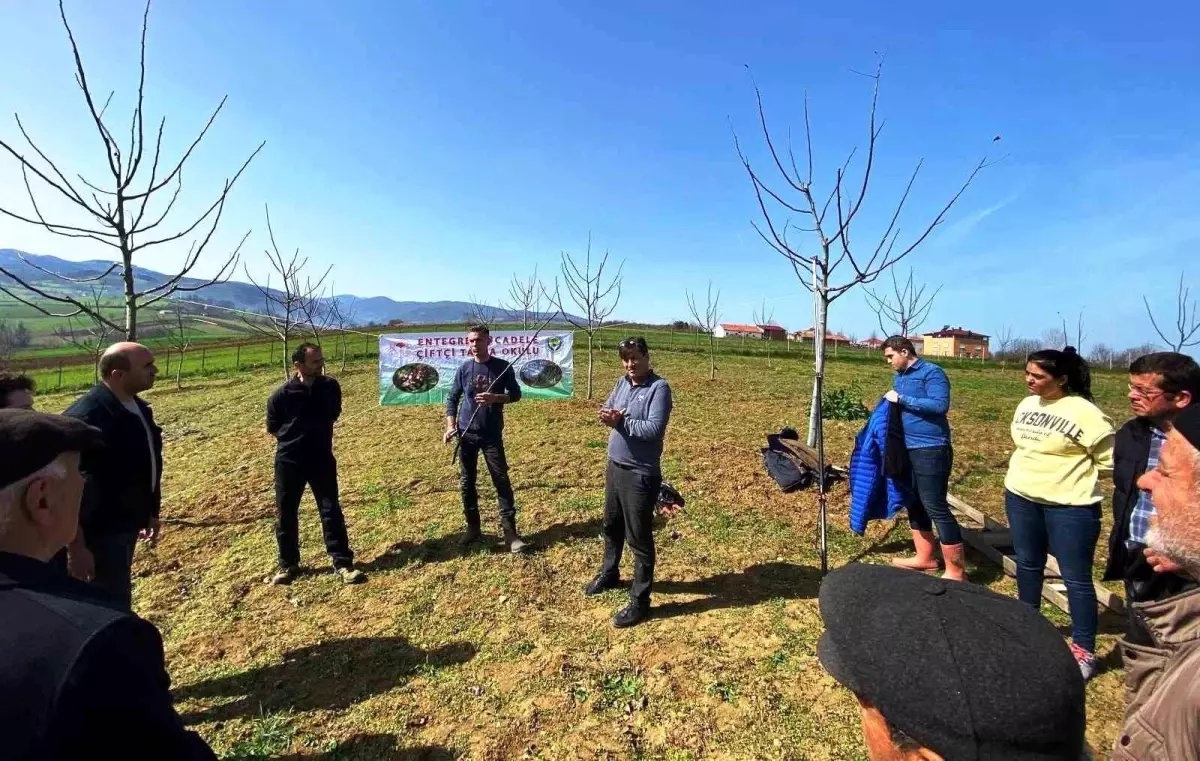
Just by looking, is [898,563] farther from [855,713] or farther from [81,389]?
[81,389]

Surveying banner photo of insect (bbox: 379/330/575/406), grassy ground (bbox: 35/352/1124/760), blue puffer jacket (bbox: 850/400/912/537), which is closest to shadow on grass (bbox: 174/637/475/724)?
grassy ground (bbox: 35/352/1124/760)

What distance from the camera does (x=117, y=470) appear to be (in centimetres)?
296

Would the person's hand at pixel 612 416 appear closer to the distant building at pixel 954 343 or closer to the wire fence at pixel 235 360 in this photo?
the wire fence at pixel 235 360

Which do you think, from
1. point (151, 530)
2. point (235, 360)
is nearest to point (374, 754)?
point (151, 530)

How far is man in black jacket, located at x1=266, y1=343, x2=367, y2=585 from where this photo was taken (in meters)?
4.28

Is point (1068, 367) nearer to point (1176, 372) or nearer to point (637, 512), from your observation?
point (1176, 372)

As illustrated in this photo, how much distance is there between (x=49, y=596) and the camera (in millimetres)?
977

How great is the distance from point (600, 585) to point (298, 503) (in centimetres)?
252

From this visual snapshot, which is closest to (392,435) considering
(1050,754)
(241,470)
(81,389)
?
(241,470)

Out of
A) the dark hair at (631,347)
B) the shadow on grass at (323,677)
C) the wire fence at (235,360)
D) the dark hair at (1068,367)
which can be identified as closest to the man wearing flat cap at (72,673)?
the shadow on grass at (323,677)

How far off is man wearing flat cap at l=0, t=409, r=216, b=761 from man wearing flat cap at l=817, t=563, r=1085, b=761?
1.23 metres

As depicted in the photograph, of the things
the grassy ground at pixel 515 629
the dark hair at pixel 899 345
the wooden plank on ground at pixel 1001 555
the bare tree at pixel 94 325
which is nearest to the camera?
the grassy ground at pixel 515 629

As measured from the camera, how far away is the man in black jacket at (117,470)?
2891 millimetres

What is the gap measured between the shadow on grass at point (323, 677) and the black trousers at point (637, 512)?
1217 millimetres
